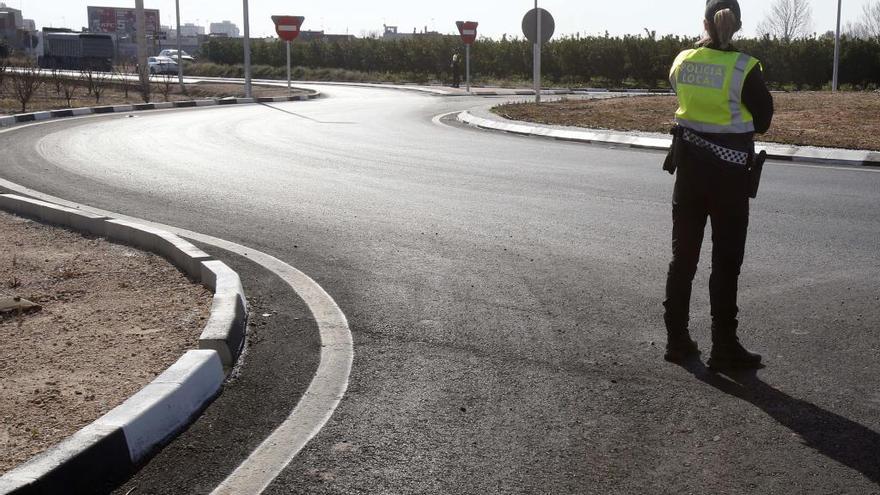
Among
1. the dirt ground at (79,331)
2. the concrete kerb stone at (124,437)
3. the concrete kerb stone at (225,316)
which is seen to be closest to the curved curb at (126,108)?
the dirt ground at (79,331)

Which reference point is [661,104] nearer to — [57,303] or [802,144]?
[802,144]

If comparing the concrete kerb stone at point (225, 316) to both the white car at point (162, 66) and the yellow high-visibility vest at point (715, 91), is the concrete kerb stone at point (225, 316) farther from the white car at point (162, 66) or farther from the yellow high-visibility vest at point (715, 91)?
the white car at point (162, 66)

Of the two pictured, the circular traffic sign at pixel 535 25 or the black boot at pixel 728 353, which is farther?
the circular traffic sign at pixel 535 25

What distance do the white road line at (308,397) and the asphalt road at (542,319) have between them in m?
0.07

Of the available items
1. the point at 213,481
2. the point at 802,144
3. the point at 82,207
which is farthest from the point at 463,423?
the point at 802,144

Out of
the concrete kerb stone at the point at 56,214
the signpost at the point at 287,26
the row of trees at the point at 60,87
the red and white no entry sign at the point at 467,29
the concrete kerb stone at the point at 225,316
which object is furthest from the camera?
the signpost at the point at 287,26

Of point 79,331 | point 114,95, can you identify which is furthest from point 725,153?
point 114,95

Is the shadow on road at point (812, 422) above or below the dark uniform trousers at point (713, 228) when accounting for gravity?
below

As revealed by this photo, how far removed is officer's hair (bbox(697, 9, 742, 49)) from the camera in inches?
199

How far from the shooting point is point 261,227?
30.4ft

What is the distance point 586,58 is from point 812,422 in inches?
1892

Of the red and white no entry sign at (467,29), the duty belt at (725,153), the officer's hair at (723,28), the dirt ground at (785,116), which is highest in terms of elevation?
the red and white no entry sign at (467,29)

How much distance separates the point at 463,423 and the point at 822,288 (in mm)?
3468

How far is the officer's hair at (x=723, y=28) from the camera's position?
5.04 metres
